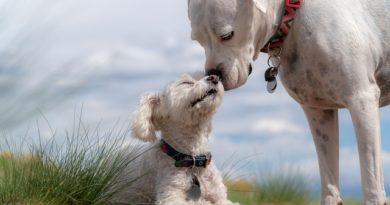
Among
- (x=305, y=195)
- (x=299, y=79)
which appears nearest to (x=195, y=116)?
(x=299, y=79)

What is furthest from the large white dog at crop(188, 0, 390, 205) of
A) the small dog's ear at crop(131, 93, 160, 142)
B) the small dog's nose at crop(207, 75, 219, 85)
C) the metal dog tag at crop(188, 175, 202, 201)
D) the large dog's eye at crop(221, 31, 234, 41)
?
the metal dog tag at crop(188, 175, 202, 201)

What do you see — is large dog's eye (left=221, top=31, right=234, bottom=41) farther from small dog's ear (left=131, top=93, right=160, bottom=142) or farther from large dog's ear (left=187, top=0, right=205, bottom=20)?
small dog's ear (left=131, top=93, right=160, bottom=142)

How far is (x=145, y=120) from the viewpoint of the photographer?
5.02m

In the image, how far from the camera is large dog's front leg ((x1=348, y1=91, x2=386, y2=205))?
5.15 m

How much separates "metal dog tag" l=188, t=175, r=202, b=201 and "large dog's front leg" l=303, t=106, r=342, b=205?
49.2 inches

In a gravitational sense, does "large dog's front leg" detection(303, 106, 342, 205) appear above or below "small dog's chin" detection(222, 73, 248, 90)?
below

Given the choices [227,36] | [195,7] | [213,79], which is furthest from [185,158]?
[195,7]

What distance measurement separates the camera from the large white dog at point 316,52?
5.05m

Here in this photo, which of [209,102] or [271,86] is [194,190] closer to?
[209,102]

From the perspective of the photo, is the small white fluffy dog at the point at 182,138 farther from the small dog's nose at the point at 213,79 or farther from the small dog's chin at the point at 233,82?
the small dog's chin at the point at 233,82

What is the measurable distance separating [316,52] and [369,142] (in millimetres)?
756

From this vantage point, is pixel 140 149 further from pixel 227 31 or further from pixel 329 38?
pixel 329 38

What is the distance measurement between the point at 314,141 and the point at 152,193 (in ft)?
4.79

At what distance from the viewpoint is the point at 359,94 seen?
5164 mm
